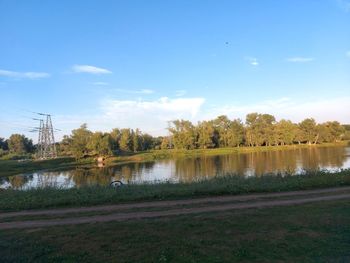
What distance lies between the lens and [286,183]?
613 inches

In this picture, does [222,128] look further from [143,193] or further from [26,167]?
[143,193]

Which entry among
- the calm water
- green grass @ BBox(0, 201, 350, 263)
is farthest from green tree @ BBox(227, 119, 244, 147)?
green grass @ BBox(0, 201, 350, 263)

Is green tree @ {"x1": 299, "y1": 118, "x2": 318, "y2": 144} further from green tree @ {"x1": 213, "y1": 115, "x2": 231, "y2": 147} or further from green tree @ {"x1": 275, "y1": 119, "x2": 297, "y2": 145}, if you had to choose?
green tree @ {"x1": 213, "y1": 115, "x2": 231, "y2": 147}

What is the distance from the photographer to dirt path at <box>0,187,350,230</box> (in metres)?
10.1

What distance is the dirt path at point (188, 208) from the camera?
1012 centimetres

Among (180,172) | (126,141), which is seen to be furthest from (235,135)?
(180,172)

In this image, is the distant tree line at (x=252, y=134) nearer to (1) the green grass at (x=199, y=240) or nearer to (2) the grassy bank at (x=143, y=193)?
(2) the grassy bank at (x=143, y=193)

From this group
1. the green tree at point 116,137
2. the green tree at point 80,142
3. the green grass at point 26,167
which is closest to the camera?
the green grass at point 26,167

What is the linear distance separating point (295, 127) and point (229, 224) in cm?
11094

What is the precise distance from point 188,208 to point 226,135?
10061 centimetres

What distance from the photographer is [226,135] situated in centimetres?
11062

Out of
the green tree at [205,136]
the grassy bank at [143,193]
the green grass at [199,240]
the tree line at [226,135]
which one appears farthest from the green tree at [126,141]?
the green grass at [199,240]

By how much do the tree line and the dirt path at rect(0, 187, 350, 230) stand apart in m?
89.0

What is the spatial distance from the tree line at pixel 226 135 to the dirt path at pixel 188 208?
88966 mm
